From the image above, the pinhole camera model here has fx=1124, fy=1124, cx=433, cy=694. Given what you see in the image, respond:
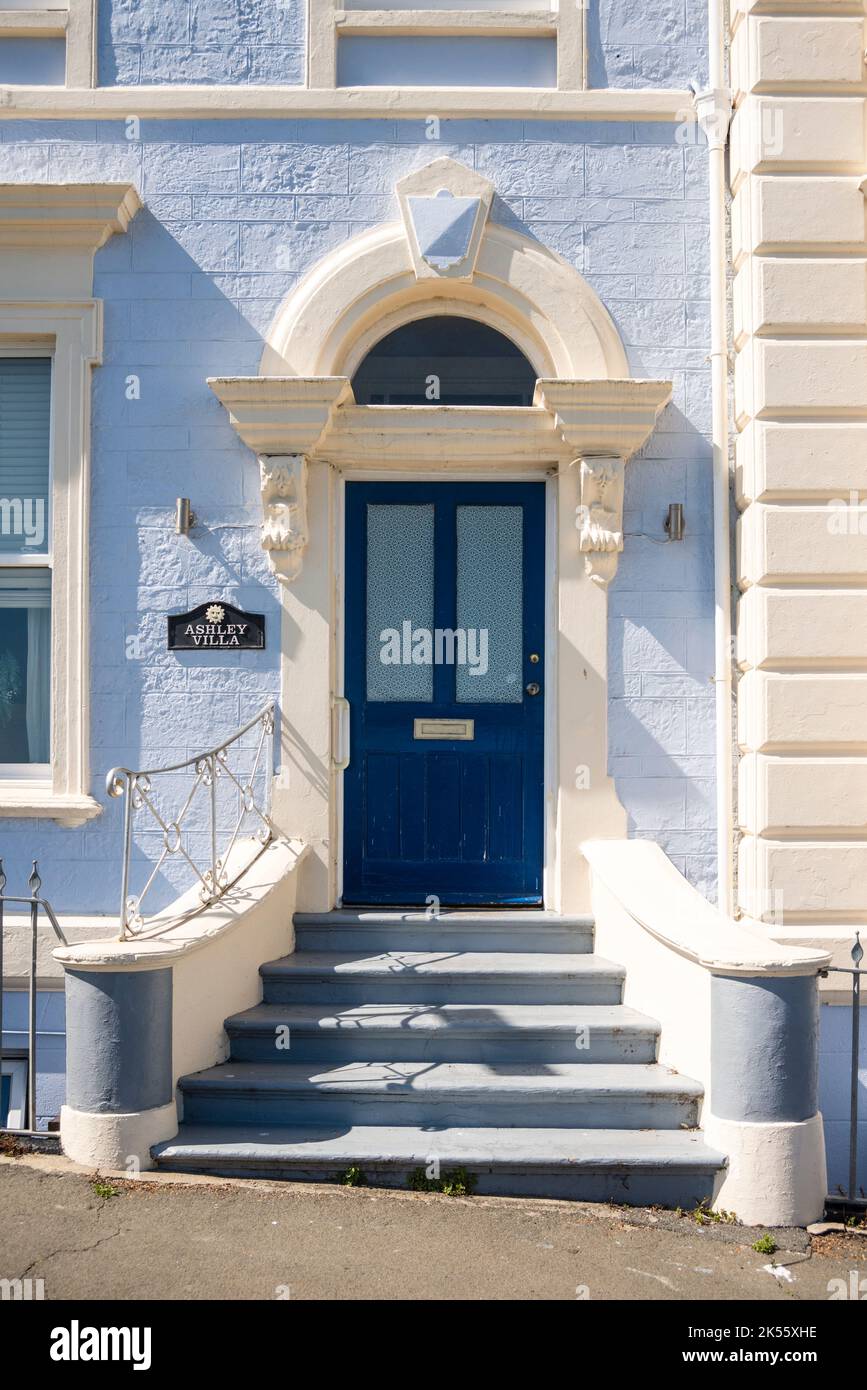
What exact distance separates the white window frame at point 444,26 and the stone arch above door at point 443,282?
77 centimetres

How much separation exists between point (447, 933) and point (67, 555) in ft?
9.32

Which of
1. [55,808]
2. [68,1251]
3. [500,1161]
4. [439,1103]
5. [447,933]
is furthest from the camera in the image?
[55,808]

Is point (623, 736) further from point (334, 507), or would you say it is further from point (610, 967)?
point (334, 507)

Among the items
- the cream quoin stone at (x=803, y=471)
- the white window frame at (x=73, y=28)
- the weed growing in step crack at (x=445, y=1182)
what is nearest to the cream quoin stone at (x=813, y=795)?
the cream quoin stone at (x=803, y=471)

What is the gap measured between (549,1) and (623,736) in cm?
409

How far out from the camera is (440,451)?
604cm

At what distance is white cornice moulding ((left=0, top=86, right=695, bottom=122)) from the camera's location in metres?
6.07

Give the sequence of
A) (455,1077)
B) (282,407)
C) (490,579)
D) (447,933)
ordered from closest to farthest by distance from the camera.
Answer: (455,1077)
(447,933)
(282,407)
(490,579)

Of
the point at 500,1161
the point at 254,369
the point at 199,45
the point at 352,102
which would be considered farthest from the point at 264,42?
the point at 500,1161

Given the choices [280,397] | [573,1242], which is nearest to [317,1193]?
[573,1242]

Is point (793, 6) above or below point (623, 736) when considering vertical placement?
above

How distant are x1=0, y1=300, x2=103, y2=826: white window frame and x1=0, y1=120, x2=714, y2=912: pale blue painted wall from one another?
76 millimetres

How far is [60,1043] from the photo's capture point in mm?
5789

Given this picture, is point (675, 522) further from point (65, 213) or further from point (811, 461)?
point (65, 213)
